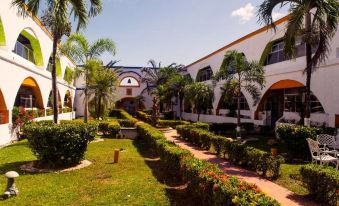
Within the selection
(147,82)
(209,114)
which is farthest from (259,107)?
(147,82)

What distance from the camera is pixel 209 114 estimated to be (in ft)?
117

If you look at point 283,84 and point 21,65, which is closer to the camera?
point 21,65

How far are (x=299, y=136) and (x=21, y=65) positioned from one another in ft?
51.2

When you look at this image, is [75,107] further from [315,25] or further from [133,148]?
[315,25]

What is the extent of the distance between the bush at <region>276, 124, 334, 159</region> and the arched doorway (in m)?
35.1

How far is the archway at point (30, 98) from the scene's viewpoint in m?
21.8

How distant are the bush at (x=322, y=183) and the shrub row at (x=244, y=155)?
2.00m

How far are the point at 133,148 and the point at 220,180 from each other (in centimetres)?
1128

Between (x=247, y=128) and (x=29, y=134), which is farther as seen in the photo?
(x=247, y=128)

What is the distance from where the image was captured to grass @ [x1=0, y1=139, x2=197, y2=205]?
7.78 m

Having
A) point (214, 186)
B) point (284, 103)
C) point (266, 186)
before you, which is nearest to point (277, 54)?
point (284, 103)

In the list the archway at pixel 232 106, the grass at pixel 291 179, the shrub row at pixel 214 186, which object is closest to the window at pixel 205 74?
the archway at pixel 232 106

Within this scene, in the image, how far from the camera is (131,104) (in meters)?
49.9

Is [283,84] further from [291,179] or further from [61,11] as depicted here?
[61,11]
